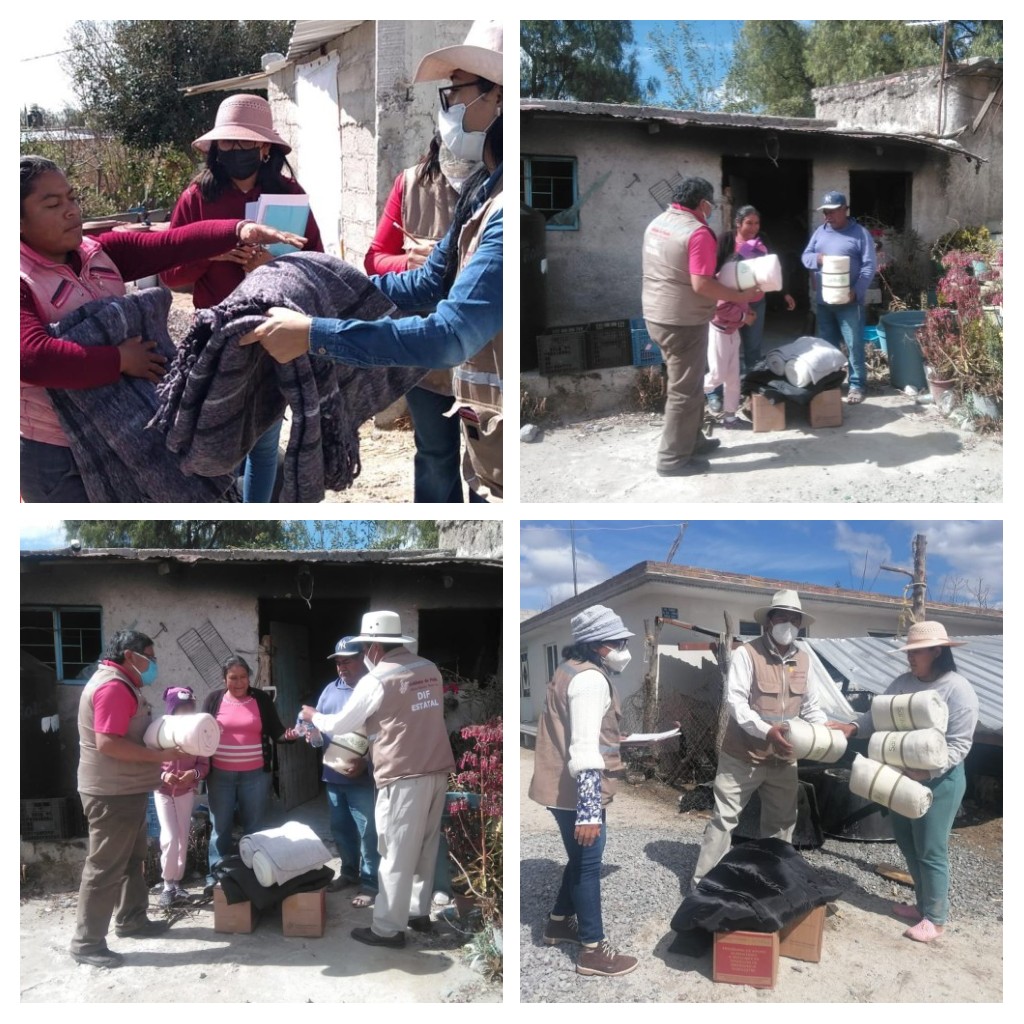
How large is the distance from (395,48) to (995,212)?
3.58m

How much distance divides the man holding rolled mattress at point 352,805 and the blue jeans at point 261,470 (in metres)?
0.78

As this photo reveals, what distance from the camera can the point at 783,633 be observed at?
3902mm

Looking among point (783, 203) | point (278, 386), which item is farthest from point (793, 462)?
point (783, 203)

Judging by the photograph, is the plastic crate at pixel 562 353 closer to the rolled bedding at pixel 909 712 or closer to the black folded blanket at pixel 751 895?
the rolled bedding at pixel 909 712

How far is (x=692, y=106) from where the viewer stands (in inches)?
212

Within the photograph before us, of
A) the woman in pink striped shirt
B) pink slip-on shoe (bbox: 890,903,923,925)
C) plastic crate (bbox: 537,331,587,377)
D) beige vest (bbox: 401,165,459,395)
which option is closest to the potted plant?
plastic crate (bbox: 537,331,587,377)

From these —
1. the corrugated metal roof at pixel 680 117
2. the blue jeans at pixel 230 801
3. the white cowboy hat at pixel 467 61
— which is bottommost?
the blue jeans at pixel 230 801

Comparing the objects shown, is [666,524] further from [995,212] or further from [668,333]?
[995,212]

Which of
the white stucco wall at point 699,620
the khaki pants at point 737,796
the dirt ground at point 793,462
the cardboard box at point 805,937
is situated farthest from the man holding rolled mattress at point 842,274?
the cardboard box at point 805,937

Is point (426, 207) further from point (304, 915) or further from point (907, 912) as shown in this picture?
point (907, 912)

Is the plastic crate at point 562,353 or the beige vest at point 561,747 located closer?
the beige vest at point 561,747

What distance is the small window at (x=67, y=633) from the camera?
4.63m

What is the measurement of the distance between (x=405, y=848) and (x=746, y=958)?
1.32 metres
